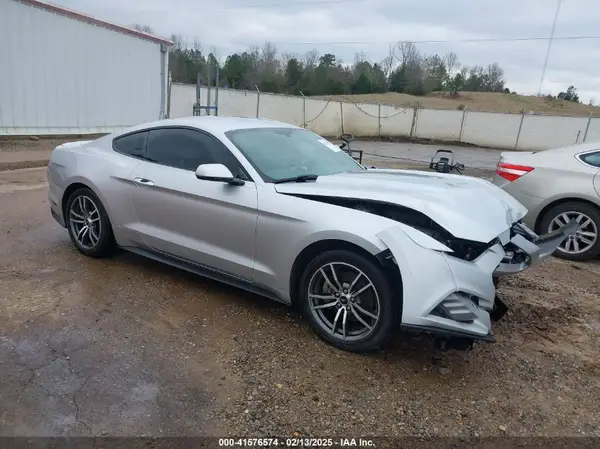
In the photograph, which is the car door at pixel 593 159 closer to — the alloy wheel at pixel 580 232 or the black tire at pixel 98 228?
the alloy wheel at pixel 580 232

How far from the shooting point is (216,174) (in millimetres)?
3498

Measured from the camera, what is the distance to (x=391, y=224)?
3.00m

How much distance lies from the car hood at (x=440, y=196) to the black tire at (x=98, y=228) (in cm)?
199

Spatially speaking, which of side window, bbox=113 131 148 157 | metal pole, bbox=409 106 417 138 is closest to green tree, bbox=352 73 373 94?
metal pole, bbox=409 106 417 138

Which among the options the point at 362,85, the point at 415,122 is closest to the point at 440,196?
the point at 415,122

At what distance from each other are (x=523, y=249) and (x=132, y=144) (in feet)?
11.4

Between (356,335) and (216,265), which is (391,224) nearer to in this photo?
(356,335)

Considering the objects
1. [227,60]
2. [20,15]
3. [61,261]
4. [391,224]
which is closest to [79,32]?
[20,15]

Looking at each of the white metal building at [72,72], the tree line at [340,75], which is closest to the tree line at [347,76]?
the tree line at [340,75]

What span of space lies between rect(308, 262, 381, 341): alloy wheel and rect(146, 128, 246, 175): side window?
112cm

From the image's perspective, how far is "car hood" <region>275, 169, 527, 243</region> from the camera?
300 centimetres

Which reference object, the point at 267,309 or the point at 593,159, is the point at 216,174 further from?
the point at 593,159

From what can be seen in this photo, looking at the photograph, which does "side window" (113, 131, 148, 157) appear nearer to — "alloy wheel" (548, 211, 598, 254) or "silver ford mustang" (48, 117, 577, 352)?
"silver ford mustang" (48, 117, 577, 352)

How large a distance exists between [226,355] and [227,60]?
5932 centimetres
